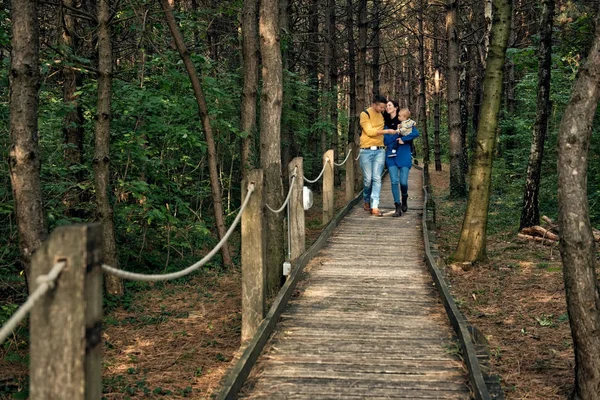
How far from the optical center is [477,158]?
9961 mm

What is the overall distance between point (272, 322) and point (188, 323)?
12.0 ft

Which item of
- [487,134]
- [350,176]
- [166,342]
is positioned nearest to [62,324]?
[166,342]

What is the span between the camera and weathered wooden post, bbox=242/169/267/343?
6.37 m

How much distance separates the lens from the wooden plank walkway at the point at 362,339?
5043 mm

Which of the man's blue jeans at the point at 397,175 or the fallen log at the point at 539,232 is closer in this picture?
the fallen log at the point at 539,232

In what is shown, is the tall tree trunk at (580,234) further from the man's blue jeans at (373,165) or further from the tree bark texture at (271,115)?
the man's blue jeans at (373,165)

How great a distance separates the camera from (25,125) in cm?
657

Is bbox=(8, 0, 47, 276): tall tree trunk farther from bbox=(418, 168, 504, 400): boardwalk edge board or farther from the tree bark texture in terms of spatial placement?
bbox=(418, 168, 504, 400): boardwalk edge board

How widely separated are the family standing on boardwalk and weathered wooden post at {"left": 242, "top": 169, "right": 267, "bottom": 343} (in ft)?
23.0

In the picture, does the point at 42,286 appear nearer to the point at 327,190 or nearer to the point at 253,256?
the point at 253,256

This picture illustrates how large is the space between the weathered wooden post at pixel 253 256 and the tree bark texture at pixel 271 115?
2.40m

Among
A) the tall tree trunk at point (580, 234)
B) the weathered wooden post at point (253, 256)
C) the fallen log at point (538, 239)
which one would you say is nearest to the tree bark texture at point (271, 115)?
the weathered wooden post at point (253, 256)

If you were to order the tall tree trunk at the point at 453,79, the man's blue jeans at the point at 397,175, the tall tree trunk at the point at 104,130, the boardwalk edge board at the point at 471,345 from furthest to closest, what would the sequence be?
the tall tree trunk at the point at 453,79, the man's blue jeans at the point at 397,175, the tall tree trunk at the point at 104,130, the boardwalk edge board at the point at 471,345

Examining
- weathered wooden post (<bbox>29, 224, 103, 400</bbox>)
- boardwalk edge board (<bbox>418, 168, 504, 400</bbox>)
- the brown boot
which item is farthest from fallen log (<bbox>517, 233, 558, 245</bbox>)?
weathered wooden post (<bbox>29, 224, 103, 400</bbox>)
